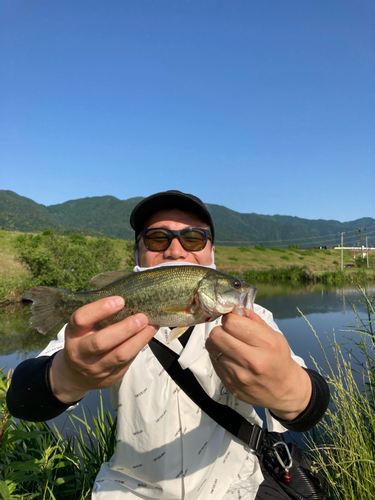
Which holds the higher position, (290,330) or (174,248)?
(174,248)

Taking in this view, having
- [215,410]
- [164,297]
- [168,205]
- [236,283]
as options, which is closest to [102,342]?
[164,297]

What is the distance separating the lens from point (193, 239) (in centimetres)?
355

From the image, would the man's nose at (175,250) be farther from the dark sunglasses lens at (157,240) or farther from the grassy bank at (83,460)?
the grassy bank at (83,460)

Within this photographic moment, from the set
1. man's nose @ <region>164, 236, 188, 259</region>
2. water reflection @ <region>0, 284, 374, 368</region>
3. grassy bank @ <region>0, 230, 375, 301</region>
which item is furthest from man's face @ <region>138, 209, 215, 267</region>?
water reflection @ <region>0, 284, 374, 368</region>

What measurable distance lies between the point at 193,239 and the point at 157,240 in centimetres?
42

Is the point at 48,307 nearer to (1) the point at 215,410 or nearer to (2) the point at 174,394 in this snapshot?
(2) the point at 174,394

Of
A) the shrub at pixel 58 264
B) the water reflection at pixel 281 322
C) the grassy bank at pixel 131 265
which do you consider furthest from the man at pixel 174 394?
the shrub at pixel 58 264

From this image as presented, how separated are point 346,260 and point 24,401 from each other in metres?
71.8

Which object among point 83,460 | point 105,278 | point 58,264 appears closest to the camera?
point 105,278

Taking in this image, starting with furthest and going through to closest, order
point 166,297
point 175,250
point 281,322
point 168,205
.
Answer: point 281,322 < point 168,205 < point 175,250 < point 166,297

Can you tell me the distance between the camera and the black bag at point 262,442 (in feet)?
8.53

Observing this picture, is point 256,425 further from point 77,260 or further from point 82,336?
point 77,260

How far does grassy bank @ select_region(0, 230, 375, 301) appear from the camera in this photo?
20516mm

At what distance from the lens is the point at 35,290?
94.3 inches
